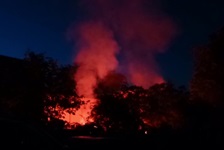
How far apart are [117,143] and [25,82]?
6.53 meters

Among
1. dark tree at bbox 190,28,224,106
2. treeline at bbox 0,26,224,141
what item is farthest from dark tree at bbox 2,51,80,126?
dark tree at bbox 190,28,224,106

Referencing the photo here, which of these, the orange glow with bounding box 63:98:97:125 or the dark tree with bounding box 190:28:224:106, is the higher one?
the dark tree with bounding box 190:28:224:106

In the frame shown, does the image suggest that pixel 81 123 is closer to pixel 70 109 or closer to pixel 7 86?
pixel 70 109

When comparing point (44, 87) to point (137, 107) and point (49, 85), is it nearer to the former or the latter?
point (49, 85)

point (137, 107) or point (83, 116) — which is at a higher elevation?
point (137, 107)

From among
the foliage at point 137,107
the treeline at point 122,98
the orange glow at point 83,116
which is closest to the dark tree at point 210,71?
the treeline at point 122,98

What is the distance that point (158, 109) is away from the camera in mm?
22719

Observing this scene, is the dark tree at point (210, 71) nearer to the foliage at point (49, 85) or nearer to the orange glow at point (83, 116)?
the orange glow at point (83, 116)

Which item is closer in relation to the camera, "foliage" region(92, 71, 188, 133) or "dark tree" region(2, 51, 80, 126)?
"dark tree" region(2, 51, 80, 126)

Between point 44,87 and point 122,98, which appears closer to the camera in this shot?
point 44,87

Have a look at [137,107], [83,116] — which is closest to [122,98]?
[137,107]

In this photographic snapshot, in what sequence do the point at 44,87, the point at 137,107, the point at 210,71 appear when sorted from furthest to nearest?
1. the point at 137,107
2. the point at 210,71
3. the point at 44,87

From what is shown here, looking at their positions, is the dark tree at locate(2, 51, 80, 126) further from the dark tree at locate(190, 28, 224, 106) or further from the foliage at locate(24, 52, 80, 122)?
the dark tree at locate(190, 28, 224, 106)

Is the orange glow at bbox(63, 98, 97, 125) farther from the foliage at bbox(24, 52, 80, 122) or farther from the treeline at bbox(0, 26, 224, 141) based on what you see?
the foliage at bbox(24, 52, 80, 122)
